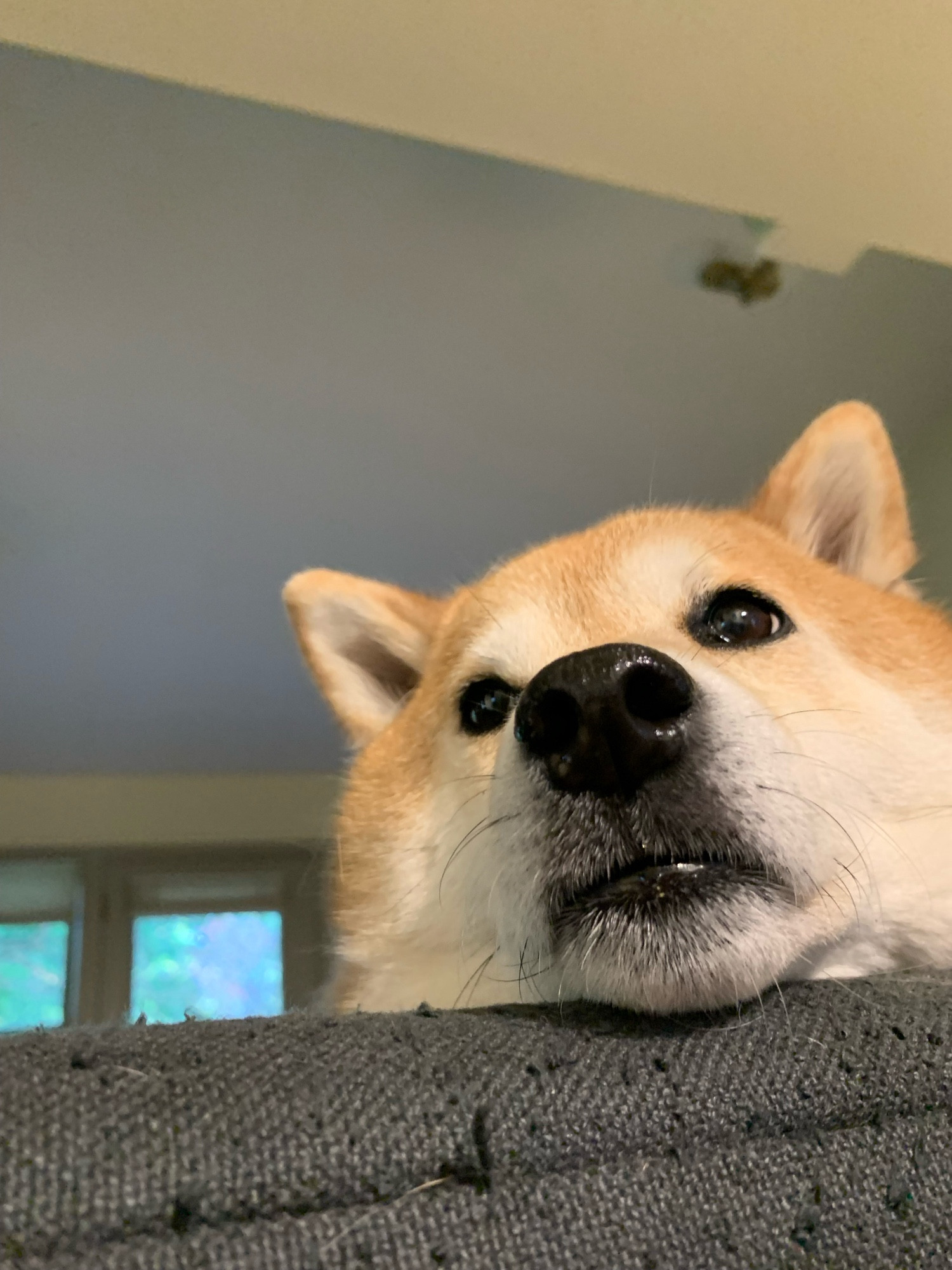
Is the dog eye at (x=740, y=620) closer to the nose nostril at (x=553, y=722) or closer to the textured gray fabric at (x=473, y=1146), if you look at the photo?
the nose nostril at (x=553, y=722)

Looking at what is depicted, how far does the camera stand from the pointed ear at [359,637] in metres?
1.23

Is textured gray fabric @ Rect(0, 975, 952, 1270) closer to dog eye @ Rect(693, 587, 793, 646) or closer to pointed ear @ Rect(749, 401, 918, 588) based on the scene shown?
dog eye @ Rect(693, 587, 793, 646)

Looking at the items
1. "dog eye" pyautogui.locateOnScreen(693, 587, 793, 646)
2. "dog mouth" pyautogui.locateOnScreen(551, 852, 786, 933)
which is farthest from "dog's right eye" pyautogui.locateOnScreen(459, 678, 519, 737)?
"dog mouth" pyautogui.locateOnScreen(551, 852, 786, 933)

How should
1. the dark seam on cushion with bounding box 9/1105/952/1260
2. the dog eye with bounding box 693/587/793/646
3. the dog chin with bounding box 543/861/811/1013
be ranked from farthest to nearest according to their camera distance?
the dog eye with bounding box 693/587/793/646
the dog chin with bounding box 543/861/811/1013
the dark seam on cushion with bounding box 9/1105/952/1260

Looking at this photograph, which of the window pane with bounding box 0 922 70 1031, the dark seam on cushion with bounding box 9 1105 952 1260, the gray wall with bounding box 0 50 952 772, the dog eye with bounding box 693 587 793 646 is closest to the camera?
the dark seam on cushion with bounding box 9 1105 952 1260

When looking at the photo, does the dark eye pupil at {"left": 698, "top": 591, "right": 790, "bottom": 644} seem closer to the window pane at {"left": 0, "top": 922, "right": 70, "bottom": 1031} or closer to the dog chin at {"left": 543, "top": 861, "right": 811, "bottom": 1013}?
the dog chin at {"left": 543, "top": 861, "right": 811, "bottom": 1013}

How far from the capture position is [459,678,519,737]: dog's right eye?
94 cm

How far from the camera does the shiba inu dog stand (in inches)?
23.2

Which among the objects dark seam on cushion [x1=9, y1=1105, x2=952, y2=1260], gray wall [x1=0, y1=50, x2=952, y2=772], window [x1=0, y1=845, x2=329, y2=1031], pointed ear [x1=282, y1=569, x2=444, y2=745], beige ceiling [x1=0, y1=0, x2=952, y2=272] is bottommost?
dark seam on cushion [x1=9, y1=1105, x2=952, y2=1260]

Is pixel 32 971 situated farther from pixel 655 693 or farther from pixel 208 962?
pixel 655 693

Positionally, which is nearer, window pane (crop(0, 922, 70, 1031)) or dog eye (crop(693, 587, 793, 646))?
dog eye (crop(693, 587, 793, 646))

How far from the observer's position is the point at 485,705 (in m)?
0.96

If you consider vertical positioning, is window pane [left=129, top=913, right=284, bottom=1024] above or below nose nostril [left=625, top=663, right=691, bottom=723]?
above

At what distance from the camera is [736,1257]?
392 mm
